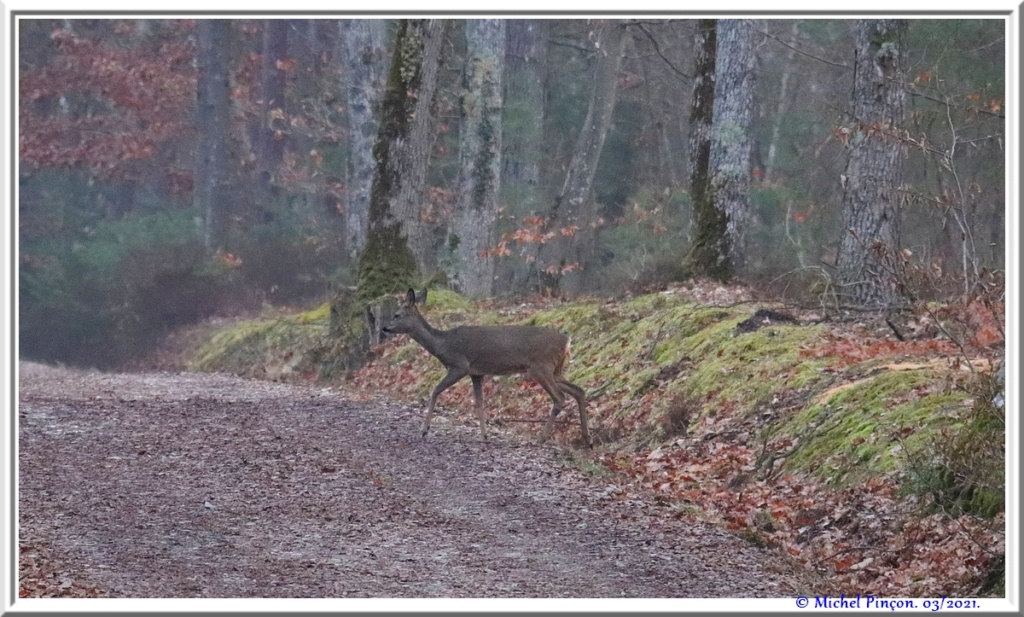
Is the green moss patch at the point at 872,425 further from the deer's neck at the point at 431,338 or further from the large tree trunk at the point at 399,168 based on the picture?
the large tree trunk at the point at 399,168

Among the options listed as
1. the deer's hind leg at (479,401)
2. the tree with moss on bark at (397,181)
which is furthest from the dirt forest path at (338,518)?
the tree with moss on bark at (397,181)

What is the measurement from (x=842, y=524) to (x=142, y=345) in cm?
2327

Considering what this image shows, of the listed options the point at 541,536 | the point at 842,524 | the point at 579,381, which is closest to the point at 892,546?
the point at 842,524

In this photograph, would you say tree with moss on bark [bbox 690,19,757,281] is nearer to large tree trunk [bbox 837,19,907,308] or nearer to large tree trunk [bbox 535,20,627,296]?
large tree trunk [bbox 837,19,907,308]

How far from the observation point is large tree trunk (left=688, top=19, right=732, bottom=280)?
18.7m

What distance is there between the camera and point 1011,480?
7.76 m

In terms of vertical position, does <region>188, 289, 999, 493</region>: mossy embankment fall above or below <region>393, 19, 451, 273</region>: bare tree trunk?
below

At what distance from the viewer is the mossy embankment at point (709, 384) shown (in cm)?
1047

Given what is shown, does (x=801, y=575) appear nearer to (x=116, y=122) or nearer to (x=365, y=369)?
(x=365, y=369)

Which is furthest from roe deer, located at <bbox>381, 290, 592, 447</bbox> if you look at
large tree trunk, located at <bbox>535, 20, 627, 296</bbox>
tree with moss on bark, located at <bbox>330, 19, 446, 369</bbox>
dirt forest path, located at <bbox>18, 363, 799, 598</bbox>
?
large tree trunk, located at <bbox>535, 20, 627, 296</bbox>

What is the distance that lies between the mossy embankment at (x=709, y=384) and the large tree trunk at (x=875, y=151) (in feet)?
4.56

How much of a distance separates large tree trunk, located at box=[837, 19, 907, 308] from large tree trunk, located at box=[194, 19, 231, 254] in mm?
22974

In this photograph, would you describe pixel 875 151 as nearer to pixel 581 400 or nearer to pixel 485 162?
pixel 581 400

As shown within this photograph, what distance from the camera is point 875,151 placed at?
50.8 ft
